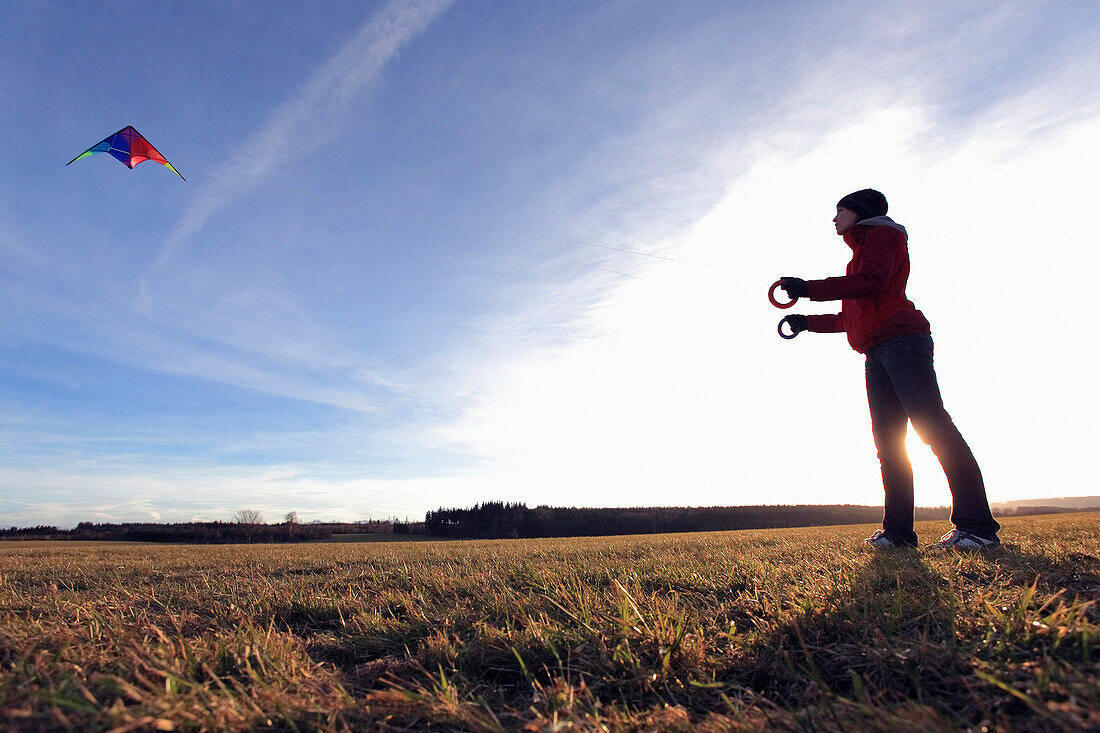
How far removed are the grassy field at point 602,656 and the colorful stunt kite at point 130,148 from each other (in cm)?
998

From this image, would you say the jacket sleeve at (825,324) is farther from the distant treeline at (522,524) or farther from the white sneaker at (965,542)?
the distant treeline at (522,524)

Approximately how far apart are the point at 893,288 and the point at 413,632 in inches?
165

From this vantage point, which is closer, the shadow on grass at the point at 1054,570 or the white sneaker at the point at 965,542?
the shadow on grass at the point at 1054,570

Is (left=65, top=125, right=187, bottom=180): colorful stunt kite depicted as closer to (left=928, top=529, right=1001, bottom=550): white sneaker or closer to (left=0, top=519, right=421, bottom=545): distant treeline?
(left=928, top=529, right=1001, bottom=550): white sneaker

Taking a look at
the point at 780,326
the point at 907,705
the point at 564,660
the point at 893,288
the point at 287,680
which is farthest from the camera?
the point at 780,326

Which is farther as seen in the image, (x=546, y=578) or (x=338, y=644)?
(x=546, y=578)

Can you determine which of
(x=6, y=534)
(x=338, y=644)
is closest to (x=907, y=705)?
(x=338, y=644)

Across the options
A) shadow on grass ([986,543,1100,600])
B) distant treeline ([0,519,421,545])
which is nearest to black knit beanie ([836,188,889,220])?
shadow on grass ([986,543,1100,600])

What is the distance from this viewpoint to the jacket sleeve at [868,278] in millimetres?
4078

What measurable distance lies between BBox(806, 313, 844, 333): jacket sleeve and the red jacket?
16.6 inches

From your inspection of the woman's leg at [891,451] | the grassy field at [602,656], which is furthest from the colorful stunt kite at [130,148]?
the woman's leg at [891,451]

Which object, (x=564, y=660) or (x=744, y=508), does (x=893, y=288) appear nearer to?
(x=564, y=660)

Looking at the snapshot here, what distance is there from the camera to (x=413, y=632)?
224 cm

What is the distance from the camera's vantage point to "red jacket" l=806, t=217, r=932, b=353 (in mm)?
4102
